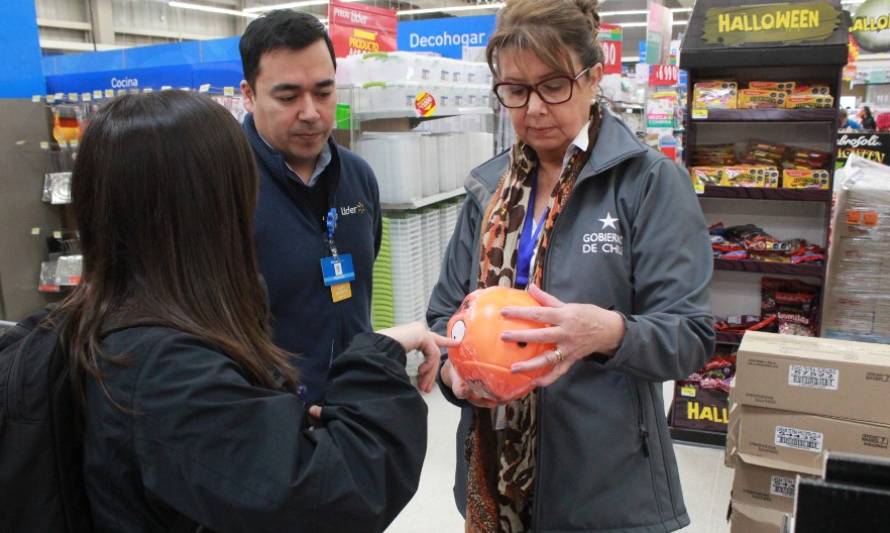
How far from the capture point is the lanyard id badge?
2167 mm

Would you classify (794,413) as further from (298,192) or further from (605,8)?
(605,8)

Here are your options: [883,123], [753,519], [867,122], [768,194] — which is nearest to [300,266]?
[753,519]

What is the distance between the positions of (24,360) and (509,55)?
43.3 inches

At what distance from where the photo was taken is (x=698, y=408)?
13.0 feet

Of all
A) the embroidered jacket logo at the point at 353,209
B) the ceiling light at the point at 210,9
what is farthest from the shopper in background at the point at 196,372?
the ceiling light at the point at 210,9

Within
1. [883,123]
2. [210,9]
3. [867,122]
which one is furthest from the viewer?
[210,9]

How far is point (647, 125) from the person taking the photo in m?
11.3

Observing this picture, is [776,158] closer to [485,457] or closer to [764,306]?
[764,306]

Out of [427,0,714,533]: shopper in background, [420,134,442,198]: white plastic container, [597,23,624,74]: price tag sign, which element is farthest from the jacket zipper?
[597,23,624,74]: price tag sign

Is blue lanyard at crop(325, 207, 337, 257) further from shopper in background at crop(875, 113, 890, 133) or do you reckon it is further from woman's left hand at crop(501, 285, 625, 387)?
shopper in background at crop(875, 113, 890, 133)

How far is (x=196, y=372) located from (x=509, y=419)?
842mm

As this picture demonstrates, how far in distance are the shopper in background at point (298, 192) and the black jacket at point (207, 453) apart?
1112mm

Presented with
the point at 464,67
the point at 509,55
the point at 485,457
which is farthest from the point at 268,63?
the point at 464,67

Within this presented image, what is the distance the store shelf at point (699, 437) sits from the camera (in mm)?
3891
